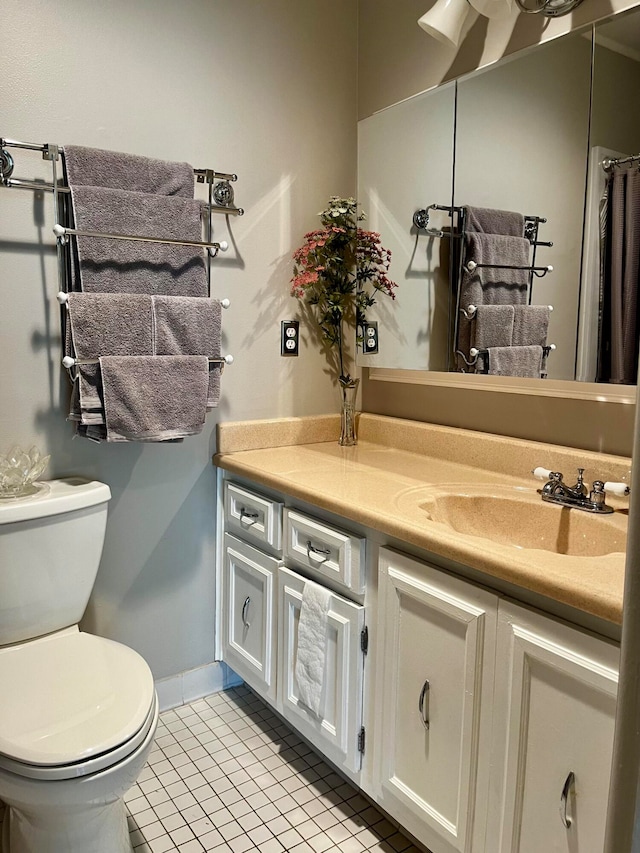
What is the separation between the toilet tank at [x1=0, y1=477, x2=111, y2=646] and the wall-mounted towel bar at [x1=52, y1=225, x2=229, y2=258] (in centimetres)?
65

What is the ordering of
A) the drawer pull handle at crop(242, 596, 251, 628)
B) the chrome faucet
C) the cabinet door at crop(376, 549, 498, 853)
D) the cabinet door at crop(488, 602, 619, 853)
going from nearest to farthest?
the cabinet door at crop(488, 602, 619, 853) < the cabinet door at crop(376, 549, 498, 853) < the chrome faucet < the drawer pull handle at crop(242, 596, 251, 628)

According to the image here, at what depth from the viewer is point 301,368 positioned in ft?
7.39

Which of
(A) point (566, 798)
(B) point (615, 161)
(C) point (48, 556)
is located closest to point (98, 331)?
(C) point (48, 556)

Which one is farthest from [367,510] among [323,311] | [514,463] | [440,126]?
[440,126]

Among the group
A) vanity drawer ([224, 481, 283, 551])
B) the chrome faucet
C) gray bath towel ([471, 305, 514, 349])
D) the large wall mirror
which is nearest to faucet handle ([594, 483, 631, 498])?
the chrome faucet

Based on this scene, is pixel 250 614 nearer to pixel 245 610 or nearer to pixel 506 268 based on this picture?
pixel 245 610

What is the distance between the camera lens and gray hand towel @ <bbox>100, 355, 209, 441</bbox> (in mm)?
1678

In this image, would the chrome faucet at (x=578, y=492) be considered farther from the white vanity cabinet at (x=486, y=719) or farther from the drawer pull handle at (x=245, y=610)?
the drawer pull handle at (x=245, y=610)

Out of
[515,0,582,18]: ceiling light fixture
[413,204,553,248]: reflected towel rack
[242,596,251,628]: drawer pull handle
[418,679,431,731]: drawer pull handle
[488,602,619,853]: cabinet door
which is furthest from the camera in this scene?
[242,596,251,628]: drawer pull handle

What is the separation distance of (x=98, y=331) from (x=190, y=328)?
255 millimetres

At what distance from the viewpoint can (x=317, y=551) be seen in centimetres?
164

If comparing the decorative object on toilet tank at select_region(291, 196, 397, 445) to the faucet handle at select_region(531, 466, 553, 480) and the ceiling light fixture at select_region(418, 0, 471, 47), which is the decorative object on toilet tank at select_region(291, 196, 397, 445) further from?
the faucet handle at select_region(531, 466, 553, 480)

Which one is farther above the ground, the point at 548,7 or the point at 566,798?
the point at 548,7

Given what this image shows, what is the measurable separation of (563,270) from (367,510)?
765mm
